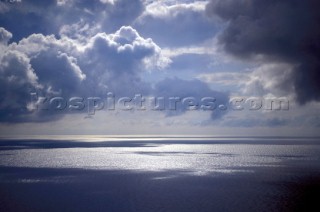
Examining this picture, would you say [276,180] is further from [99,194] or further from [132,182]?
[99,194]

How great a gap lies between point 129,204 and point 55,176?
40133mm

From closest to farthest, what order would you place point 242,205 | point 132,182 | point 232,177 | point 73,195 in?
1. point 242,205
2. point 73,195
3. point 132,182
4. point 232,177

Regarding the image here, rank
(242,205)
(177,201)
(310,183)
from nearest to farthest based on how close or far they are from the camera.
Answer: (242,205), (177,201), (310,183)

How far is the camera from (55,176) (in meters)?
86.9

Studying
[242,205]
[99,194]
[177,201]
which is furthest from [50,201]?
[242,205]

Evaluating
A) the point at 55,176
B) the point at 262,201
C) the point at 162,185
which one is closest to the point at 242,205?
the point at 262,201

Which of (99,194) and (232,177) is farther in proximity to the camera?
(232,177)

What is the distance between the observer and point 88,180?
8081 cm

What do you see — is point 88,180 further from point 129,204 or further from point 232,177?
point 232,177

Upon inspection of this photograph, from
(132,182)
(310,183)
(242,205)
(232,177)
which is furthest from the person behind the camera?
(232,177)

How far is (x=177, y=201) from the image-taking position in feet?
184

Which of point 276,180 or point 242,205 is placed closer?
point 242,205

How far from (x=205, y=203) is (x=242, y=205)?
614cm

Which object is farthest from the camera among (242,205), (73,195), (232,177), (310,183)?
(232,177)
